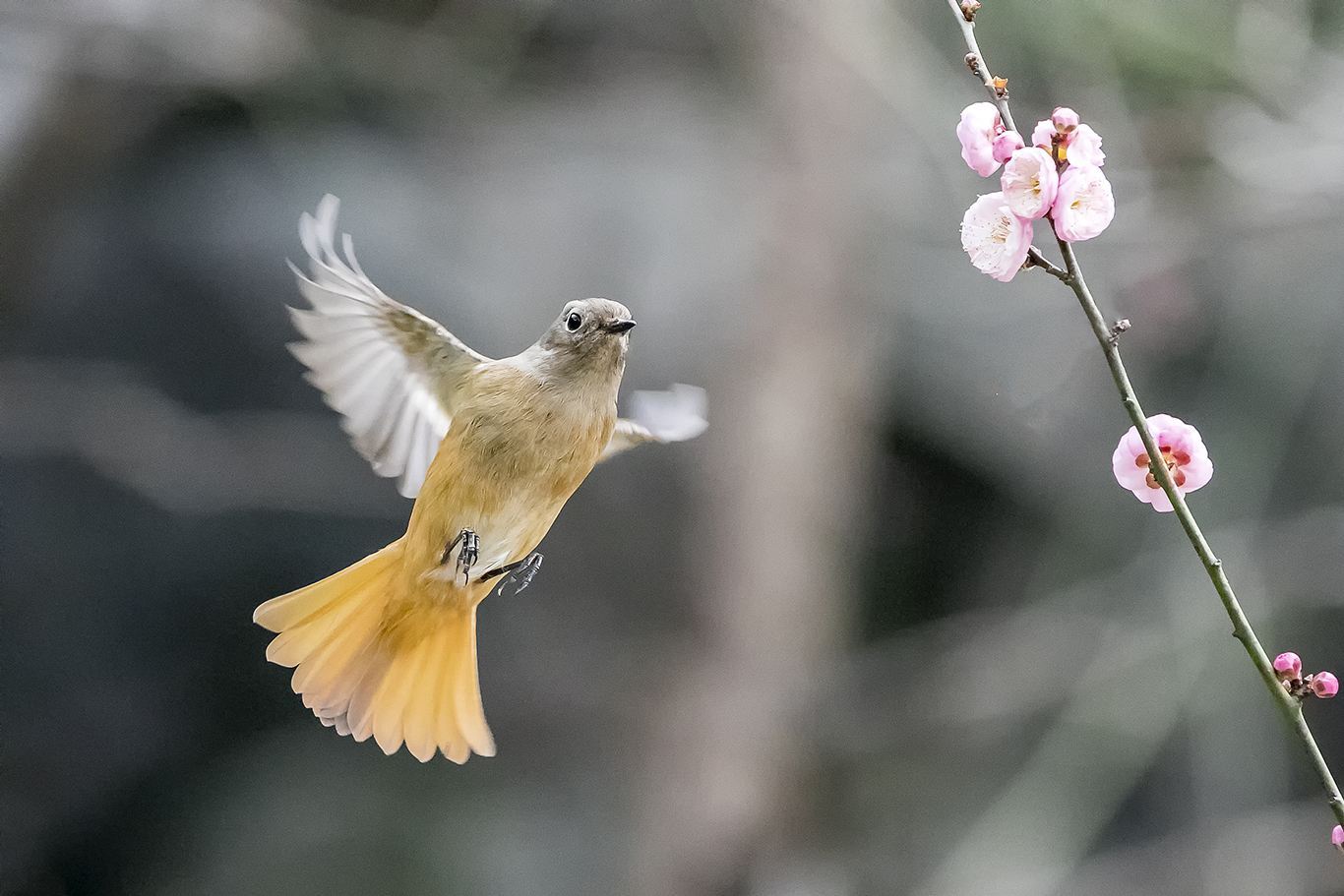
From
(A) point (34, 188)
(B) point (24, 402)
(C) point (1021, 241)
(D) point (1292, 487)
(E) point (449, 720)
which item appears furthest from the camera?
(D) point (1292, 487)

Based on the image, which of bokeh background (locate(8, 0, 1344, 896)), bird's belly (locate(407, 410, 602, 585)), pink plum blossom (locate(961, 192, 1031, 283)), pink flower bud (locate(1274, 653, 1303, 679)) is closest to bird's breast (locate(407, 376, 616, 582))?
bird's belly (locate(407, 410, 602, 585))

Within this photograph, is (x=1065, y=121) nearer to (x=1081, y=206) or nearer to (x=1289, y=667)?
(x=1081, y=206)

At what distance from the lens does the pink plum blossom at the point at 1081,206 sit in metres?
0.33

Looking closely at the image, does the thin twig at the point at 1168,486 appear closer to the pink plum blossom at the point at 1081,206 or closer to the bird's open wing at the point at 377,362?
the pink plum blossom at the point at 1081,206

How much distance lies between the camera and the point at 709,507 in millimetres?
1599

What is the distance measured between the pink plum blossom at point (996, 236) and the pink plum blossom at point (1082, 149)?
0.03 meters

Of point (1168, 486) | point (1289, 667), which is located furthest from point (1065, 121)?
point (1289, 667)

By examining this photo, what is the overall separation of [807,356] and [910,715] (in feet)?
1.98

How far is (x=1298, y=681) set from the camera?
0.39m

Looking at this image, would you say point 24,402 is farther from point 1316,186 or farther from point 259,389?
point 1316,186

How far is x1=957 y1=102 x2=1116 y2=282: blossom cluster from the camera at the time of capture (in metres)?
0.33

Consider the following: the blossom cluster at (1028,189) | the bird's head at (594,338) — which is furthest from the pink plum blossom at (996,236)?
the bird's head at (594,338)

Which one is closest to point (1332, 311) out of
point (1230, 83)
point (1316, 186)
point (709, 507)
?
point (1316, 186)

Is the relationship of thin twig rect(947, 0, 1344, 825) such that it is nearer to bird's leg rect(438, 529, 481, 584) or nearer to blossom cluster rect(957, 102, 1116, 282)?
blossom cluster rect(957, 102, 1116, 282)
